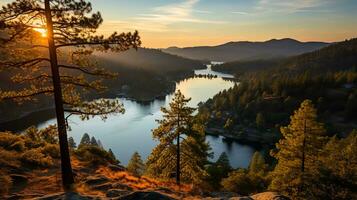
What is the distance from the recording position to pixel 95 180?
66.0 ft

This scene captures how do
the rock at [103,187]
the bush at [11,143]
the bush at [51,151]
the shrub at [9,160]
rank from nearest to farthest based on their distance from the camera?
1. the rock at [103,187]
2. the shrub at [9,160]
3. the bush at [11,143]
4. the bush at [51,151]

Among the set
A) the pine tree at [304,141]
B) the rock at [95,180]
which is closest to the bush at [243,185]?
the pine tree at [304,141]

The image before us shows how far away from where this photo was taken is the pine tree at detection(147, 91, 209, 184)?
1308 inches

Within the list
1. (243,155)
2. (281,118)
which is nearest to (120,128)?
(243,155)

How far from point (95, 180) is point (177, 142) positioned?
47.8ft

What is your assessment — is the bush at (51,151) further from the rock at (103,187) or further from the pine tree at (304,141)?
the pine tree at (304,141)

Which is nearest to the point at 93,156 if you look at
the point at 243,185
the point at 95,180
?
the point at 95,180

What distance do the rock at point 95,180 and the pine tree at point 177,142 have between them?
1231cm

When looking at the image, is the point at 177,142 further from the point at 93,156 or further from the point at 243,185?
the point at 243,185

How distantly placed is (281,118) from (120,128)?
72.4 metres

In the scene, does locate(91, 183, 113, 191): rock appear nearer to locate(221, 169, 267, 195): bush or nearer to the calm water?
locate(221, 169, 267, 195): bush

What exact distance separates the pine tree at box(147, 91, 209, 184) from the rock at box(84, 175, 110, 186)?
12.3 meters

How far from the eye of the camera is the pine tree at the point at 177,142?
33219 mm

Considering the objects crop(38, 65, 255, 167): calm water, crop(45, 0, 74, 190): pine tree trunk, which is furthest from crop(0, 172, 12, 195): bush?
crop(38, 65, 255, 167): calm water
